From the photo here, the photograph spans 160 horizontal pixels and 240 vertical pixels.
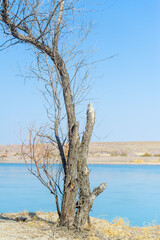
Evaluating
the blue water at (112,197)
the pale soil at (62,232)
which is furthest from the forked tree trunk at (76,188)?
the blue water at (112,197)

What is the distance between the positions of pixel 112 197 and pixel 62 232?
836 centimetres

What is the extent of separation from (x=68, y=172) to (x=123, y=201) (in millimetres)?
7683

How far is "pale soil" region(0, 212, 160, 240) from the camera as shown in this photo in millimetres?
5195

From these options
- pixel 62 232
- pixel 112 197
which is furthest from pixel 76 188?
pixel 112 197

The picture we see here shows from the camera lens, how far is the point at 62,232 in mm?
5441

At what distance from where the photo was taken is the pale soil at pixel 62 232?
17.0 feet

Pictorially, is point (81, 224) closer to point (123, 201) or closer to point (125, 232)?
point (125, 232)

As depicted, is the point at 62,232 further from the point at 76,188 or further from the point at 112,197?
the point at 112,197

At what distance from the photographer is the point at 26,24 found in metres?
5.75

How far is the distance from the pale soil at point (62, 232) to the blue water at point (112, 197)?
2.68 meters

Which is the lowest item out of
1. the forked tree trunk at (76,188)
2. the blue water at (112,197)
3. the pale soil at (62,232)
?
the blue water at (112,197)

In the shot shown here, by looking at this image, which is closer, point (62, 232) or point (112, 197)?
point (62, 232)

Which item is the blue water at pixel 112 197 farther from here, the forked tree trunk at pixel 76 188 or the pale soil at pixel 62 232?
the forked tree trunk at pixel 76 188

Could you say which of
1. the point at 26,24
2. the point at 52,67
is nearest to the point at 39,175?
the point at 52,67
